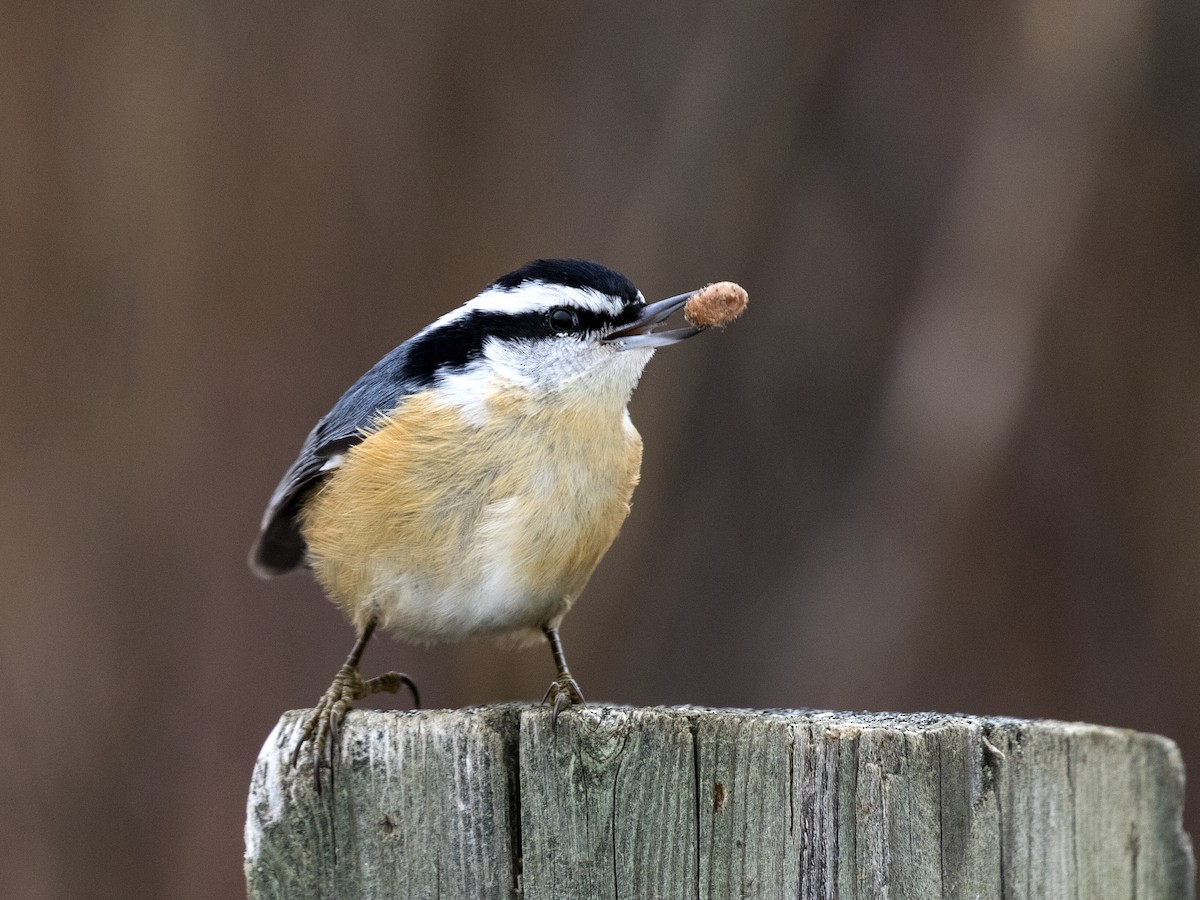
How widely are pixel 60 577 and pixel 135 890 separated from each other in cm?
127

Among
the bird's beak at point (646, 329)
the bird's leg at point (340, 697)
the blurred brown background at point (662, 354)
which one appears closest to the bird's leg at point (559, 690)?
the bird's leg at point (340, 697)

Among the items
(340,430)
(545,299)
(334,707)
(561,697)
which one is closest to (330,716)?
(334,707)

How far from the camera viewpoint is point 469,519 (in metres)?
3.18

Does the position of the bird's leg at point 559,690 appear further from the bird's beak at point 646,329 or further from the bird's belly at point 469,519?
the bird's beak at point 646,329

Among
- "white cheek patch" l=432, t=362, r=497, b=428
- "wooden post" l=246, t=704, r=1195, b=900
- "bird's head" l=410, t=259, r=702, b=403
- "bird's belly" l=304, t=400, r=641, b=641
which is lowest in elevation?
"wooden post" l=246, t=704, r=1195, b=900

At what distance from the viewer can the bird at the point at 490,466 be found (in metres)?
3.20

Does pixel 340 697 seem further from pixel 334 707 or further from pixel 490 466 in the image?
pixel 490 466

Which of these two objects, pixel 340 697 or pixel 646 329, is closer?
pixel 340 697

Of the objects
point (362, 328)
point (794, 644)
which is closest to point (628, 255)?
point (362, 328)

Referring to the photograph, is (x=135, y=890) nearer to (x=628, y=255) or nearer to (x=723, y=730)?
(x=628, y=255)

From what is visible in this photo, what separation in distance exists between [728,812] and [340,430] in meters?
1.87

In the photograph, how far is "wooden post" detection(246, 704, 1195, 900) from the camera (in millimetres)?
2010

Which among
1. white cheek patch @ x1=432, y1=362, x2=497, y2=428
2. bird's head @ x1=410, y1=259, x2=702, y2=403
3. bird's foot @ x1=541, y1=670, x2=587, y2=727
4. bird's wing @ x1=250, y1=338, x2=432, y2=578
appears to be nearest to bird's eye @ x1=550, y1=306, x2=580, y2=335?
bird's head @ x1=410, y1=259, x2=702, y2=403

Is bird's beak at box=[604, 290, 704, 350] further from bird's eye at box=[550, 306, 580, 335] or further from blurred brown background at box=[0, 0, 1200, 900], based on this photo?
blurred brown background at box=[0, 0, 1200, 900]
